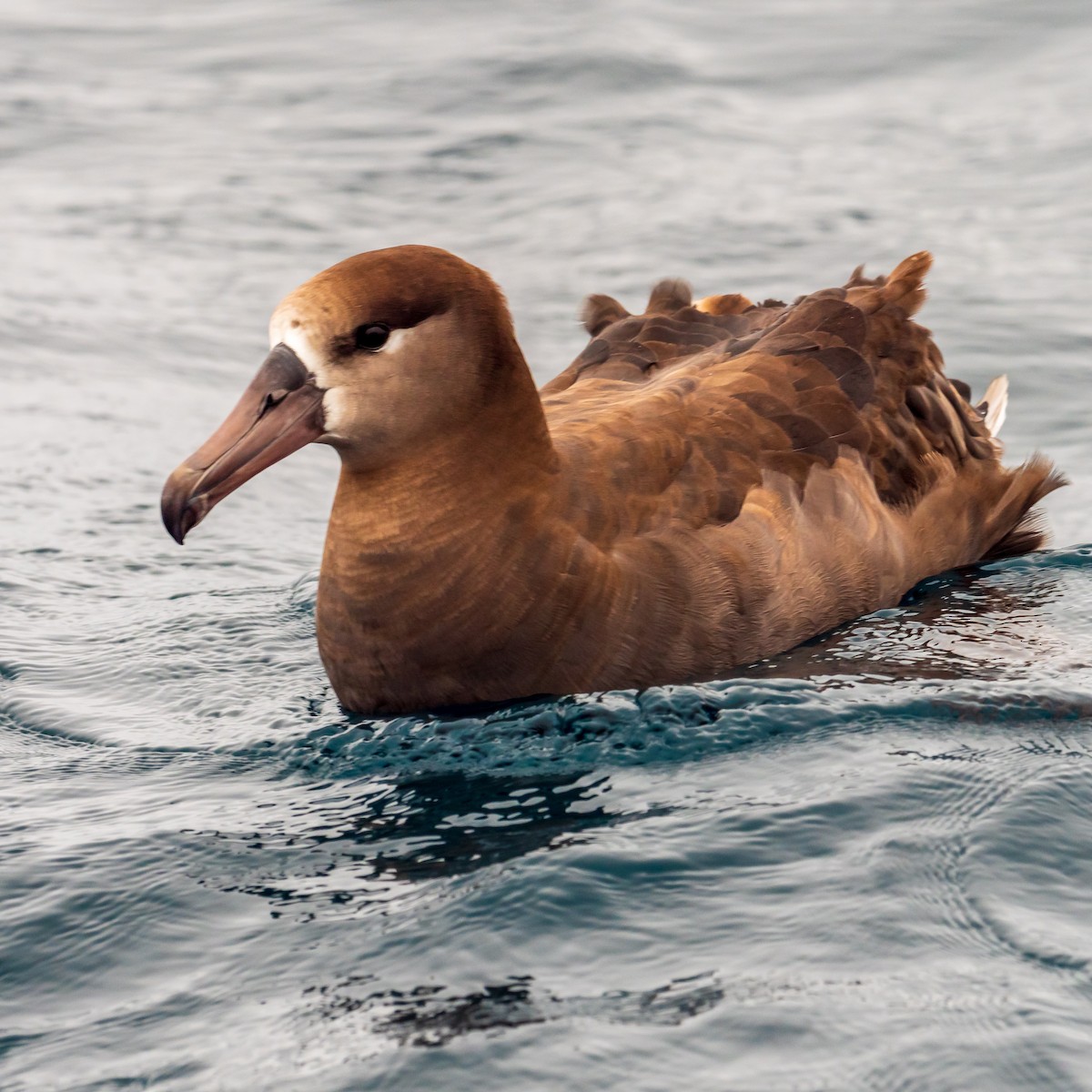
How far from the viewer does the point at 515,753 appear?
689cm

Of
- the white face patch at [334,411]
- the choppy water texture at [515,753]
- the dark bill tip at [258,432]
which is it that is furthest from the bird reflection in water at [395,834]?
the white face patch at [334,411]

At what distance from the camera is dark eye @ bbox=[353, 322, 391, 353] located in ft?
22.5

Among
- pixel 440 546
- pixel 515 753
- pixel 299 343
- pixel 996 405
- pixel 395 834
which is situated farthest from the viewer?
pixel 996 405

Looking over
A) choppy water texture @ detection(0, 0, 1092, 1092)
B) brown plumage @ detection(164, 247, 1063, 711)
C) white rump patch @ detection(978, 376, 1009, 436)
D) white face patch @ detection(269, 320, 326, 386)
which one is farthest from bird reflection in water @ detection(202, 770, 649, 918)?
white rump patch @ detection(978, 376, 1009, 436)

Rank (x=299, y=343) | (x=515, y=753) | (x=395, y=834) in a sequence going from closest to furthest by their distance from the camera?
(x=395, y=834)
(x=299, y=343)
(x=515, y=753)

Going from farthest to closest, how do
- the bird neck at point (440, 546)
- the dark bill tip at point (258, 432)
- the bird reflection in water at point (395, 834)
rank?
the bird neck at point (440, 546), the dark bill tip at point (258, 432), the bird reflection in water at point (395, 834)

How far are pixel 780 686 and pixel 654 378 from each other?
1.76 m

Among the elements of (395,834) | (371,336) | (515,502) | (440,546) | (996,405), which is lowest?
(395,834)

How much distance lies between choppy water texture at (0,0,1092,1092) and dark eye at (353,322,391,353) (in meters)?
1.36

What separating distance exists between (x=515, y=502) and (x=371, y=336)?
0.79 metres

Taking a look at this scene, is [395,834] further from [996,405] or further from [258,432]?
[996,405]

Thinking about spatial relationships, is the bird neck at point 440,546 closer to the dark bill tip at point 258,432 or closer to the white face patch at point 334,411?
the white face patch at point 334,411

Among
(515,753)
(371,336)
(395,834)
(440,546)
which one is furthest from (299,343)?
(395,834)

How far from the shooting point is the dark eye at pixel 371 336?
22.5ft
